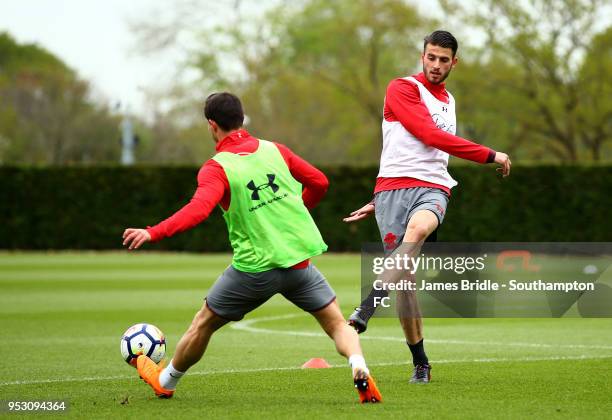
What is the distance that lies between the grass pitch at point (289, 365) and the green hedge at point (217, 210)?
44.3 feet

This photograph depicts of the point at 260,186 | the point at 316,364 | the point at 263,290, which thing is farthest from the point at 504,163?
the point at 316,364

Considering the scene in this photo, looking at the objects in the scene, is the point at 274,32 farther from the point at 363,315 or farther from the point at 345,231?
the point at 363,315

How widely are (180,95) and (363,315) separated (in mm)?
51807

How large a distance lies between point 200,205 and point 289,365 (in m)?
3.45

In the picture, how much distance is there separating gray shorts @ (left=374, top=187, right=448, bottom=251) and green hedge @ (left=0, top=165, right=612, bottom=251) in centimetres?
2323

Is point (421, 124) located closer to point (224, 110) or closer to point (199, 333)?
point (224, 110)

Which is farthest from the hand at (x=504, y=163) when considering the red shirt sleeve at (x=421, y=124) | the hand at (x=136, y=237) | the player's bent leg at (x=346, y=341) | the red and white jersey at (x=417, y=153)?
the hand at (x=136, y=237)

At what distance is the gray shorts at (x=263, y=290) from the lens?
6.95 m

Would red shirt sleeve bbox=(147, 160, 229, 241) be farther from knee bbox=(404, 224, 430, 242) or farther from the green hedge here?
the green hedge

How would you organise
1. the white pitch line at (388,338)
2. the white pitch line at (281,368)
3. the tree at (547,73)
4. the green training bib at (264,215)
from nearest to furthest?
1. the green training bib at (264,215)
2. the white pitch line at (281,368)
3. the white pitch line at (388,338)
4. the tree at (547,73)

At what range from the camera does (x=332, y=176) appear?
109 ft

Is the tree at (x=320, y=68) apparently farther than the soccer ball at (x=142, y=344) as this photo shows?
Yes

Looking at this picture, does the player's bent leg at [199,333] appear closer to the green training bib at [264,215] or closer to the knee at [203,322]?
the knee at [203,322]

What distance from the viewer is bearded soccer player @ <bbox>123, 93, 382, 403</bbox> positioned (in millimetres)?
6902
